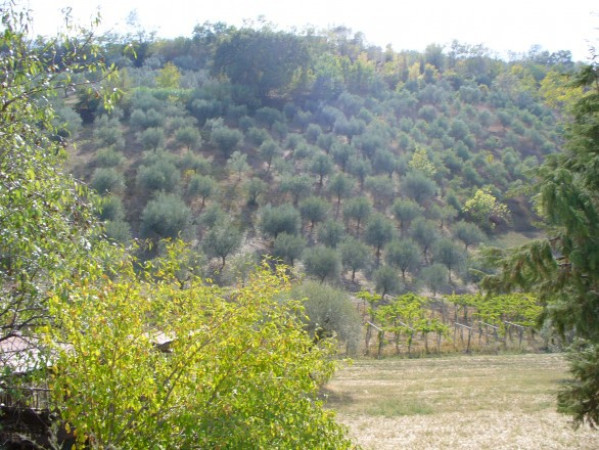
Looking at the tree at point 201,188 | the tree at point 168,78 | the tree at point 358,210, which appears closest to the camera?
the tree at point 201,188

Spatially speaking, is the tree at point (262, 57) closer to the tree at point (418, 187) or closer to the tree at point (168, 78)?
the tree at point (168, 78)

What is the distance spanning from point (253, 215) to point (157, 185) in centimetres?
1021

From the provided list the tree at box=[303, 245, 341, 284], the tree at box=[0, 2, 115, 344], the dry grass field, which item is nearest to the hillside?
the tree at box=[303, 245, 341, 284]

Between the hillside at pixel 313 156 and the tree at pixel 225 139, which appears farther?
the tree at pixel 225 139

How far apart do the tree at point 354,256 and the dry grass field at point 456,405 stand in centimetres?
1982

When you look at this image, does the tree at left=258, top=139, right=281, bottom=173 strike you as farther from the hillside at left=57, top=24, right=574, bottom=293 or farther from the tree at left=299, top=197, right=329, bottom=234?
the tree at left=299, top=197, right=329, bottom=234

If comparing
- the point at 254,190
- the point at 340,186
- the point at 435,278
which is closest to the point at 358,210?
the point at 340,186

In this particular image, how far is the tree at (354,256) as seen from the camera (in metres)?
50.3

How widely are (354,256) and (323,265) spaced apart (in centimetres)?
492

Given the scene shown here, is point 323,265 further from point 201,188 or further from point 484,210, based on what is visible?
point 484,210

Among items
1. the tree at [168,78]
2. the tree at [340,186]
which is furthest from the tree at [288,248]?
the tree at [168,78]

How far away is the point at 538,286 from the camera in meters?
8.97

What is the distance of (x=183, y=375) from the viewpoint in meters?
5.80

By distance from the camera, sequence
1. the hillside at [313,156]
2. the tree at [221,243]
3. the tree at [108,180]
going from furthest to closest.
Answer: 1. the hillside at [313,156]
2. the tree at [108,180]
3. the tree at [221,243]
